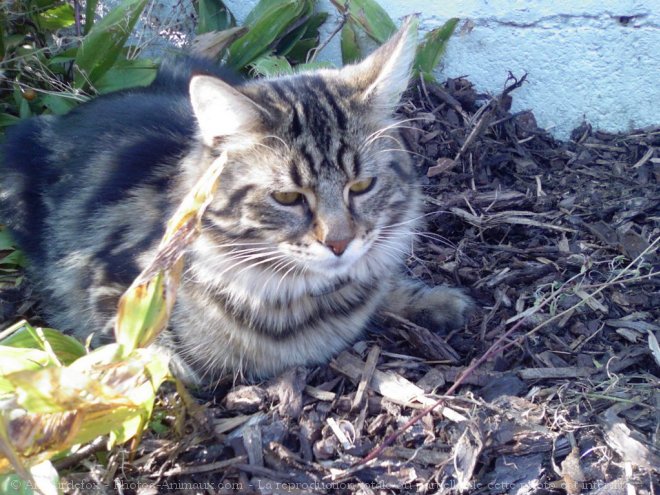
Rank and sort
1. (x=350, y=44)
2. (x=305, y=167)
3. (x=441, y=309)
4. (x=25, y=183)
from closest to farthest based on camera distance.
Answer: (x=305, y=167)
(x=441, y=309)
(x=25, y=183)
(x=350, y=44)

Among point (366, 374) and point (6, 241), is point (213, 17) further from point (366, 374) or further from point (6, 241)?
point (366, 374)

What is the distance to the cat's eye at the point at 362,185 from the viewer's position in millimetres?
1865

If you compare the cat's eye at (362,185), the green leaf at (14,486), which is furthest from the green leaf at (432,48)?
the green leaf at (14,486)

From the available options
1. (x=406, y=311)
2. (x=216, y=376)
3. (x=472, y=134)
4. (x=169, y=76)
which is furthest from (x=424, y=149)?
(x=216, y=376)

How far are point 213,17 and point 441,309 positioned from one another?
76.2 inches

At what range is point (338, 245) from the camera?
70.9 inches

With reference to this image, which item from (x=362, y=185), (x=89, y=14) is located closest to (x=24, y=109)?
(x=89, y=14)

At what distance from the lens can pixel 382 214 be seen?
1.94m

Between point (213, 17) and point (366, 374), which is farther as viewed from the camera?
point (213, 17)

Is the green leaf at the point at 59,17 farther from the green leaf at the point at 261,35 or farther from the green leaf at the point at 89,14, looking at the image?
the green leaf at the point at 261,35

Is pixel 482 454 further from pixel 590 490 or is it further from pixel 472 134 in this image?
pixel 472 134

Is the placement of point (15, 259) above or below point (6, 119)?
below

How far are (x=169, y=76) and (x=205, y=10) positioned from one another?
0.68 m

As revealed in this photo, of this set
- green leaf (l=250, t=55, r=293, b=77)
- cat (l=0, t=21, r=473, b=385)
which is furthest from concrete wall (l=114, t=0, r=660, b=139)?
cat (l=0, t=21, r=473, b=385)
